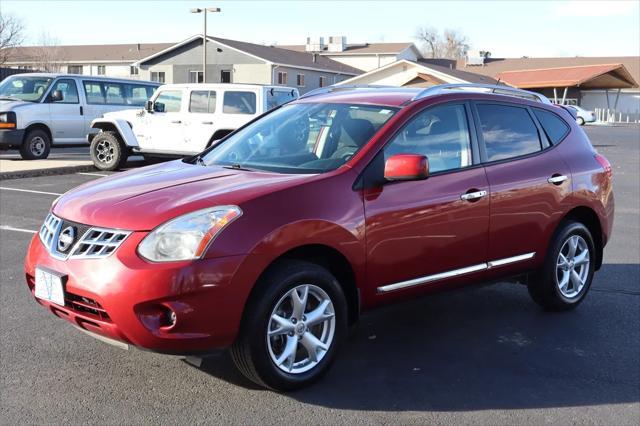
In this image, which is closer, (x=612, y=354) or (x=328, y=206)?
(x=328, y=206)

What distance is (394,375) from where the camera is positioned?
14.2 ft

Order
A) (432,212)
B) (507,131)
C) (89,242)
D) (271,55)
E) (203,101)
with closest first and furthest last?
(89,242) → (432,212) → (507,131) → (203,101) → (271,55)

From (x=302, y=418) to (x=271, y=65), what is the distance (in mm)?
48133

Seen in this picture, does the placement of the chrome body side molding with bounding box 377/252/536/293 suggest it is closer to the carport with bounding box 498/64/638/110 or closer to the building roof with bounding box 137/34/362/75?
the building roof with bounding box 137/34/362/75

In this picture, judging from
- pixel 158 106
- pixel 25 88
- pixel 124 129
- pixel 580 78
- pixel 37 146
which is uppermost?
pixel 580 78

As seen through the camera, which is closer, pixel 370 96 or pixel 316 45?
pixel 370 96

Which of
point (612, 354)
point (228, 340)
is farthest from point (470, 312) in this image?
point (228, 340)

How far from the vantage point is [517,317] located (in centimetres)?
565

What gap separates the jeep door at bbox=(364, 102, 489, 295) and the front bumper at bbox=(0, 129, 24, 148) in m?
12.9

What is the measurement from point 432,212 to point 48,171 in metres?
11.6

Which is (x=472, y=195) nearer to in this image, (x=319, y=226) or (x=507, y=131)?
(x=507, y=131)

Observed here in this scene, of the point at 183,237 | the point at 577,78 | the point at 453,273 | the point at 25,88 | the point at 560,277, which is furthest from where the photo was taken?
the point at 577,78

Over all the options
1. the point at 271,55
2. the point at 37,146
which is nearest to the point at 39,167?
the point at 37,146

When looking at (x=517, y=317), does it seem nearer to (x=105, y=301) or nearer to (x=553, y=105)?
(x=553, y=105)
